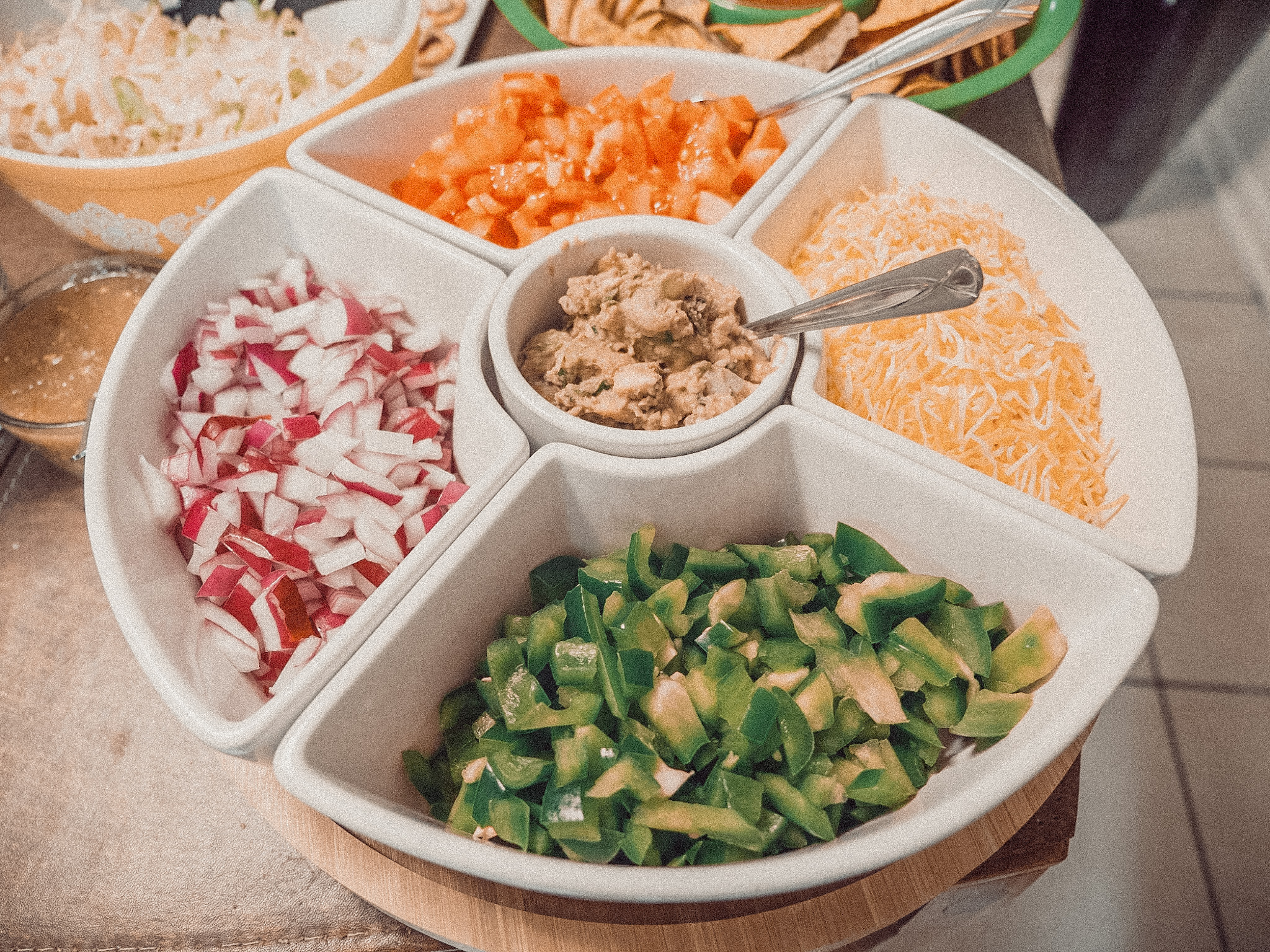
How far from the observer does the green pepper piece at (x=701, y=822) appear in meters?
0.82

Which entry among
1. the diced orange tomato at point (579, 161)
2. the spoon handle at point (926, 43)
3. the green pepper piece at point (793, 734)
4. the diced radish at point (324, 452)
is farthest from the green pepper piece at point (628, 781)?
the spoon handle at point (926, 43)

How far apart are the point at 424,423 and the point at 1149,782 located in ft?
6.21

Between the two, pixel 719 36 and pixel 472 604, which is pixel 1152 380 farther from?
pixel 719 36

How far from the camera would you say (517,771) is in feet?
2.88

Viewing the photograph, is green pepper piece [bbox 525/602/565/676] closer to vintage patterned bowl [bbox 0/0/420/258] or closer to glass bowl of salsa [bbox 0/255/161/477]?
glass bowl of salsa [bbox 0/255/161/477]

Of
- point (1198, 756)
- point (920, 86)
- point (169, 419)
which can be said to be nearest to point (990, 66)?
point (920, 86)

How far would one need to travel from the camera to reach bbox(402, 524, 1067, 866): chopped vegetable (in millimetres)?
846

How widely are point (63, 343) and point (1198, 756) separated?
2.53 meters

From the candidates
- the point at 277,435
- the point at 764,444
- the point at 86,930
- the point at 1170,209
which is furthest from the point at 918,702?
the point at 1170,209

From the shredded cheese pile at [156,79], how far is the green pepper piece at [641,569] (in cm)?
97

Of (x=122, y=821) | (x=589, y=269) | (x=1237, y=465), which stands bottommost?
(x=1237, y=465)

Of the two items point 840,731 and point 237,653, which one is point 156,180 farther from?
point 840,731

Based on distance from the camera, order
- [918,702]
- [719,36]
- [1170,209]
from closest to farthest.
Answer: [918,702]
[719,36]
[1170,209]

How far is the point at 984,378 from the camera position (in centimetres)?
112
